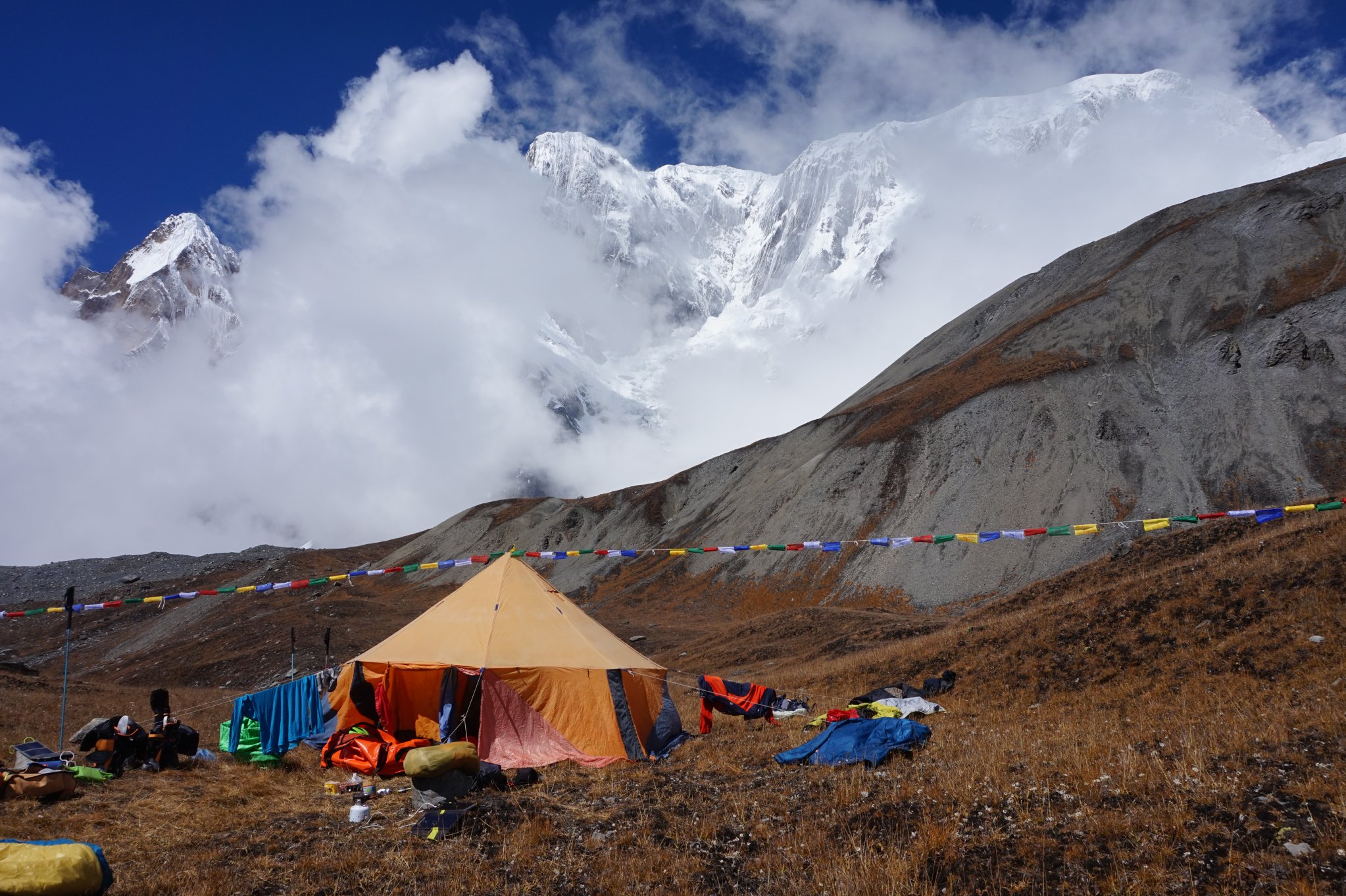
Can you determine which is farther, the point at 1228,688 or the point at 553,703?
the point at 553,703

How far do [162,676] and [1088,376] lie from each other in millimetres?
51627

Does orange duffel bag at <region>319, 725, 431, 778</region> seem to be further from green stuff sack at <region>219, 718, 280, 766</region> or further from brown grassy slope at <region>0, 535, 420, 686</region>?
brown grassy slope at <region>0, 535, 420, 686</region>

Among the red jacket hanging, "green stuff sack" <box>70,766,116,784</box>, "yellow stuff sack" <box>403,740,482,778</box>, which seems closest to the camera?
"yellow stuff sack" <box>403,740,482,778</box>

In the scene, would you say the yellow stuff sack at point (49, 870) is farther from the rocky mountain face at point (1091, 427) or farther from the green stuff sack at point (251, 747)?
the rocky mountain face at point (1091, 427)

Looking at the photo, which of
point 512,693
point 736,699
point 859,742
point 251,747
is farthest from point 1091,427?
point 251,747

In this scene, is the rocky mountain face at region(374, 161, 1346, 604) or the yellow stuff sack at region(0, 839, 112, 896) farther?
the rocky mountain face at region(374, 161, 1346, 604)

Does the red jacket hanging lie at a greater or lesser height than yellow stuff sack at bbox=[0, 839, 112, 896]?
lesser

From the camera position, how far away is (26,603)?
228ft

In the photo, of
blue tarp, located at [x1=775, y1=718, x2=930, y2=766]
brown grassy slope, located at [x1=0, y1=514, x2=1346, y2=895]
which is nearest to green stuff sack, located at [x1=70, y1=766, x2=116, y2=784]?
brown grassy slope, located at [x1=0, y1=514, x2=1346, y2=895]

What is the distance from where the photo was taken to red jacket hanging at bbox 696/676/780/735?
15008 mm

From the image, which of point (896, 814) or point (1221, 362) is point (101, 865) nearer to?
point (896, 814)

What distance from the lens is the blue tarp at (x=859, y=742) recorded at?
9141 mm

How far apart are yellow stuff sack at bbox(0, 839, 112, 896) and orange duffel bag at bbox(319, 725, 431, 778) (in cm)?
594

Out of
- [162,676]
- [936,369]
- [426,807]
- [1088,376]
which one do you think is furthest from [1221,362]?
[162,676]
